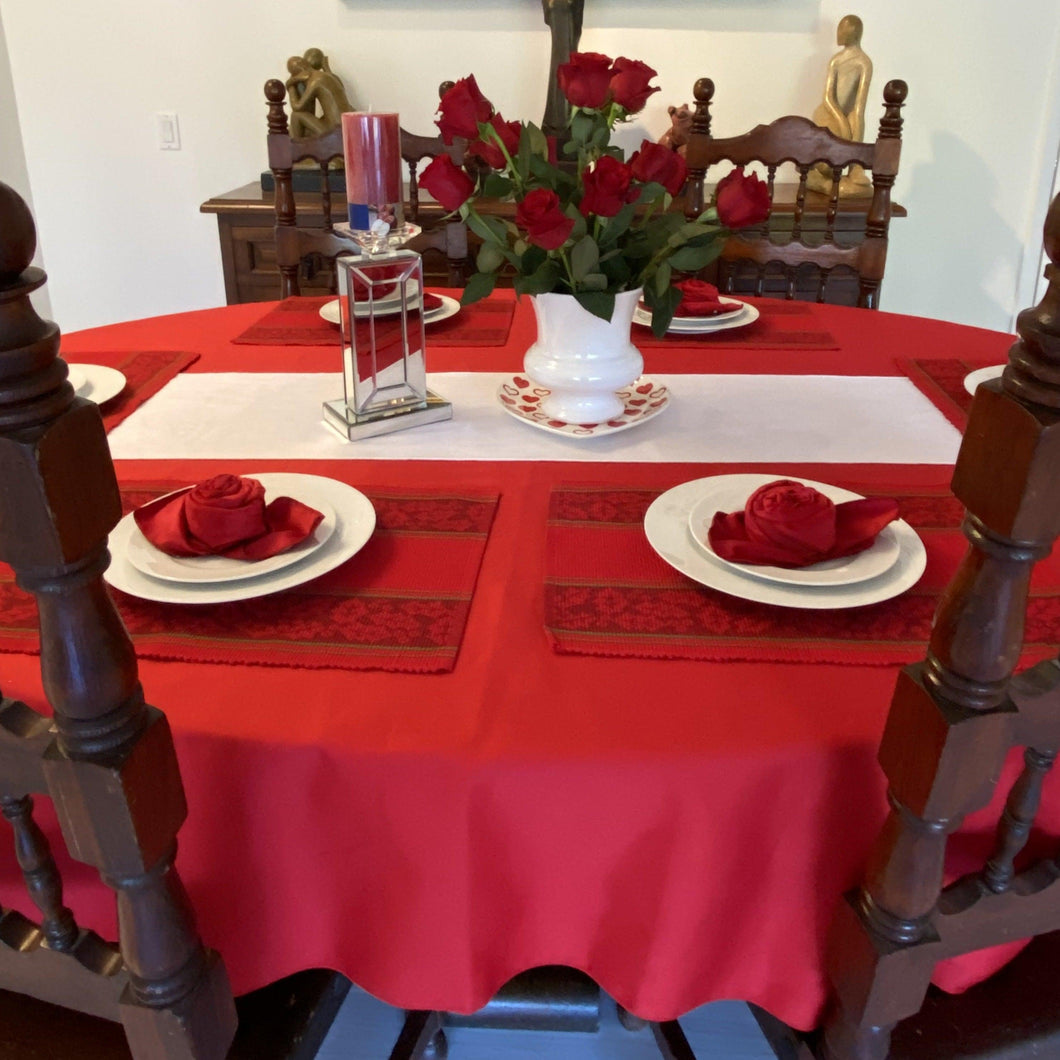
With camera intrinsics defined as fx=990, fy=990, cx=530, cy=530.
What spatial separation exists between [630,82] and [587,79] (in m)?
0.05

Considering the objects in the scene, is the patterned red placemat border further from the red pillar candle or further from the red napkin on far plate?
the red pillar candle

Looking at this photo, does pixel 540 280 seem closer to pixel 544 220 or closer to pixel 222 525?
pixel 544 220

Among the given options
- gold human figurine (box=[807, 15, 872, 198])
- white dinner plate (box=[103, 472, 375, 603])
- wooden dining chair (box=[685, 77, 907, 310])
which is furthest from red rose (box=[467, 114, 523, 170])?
gold human figurine (box=[807, 15, 872, 198])

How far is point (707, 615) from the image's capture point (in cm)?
76

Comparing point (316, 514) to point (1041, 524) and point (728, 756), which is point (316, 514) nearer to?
point (728, 756)

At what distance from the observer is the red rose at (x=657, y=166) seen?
3.15 ft

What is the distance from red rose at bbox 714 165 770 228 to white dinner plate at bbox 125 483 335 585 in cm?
49

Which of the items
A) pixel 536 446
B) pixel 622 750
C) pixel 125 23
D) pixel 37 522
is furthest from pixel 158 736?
pixel 125 23

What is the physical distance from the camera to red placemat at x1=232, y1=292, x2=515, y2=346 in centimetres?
145

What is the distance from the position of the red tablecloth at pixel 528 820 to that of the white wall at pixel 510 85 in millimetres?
2243

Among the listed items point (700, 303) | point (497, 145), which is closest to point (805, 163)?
point (700, 303)

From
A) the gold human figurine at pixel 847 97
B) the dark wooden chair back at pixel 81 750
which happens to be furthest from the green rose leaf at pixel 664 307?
the gold human figurine at pixel 847 97

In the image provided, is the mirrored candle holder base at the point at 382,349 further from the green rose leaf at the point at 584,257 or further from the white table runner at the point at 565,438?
the green rose leaf at the point at 584,257

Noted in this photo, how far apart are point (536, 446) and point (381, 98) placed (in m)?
1.87
